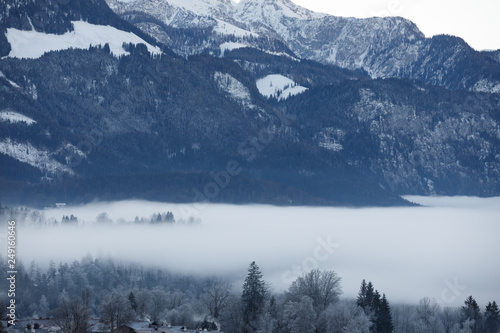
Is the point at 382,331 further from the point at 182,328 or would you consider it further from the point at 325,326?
the point at 182,328

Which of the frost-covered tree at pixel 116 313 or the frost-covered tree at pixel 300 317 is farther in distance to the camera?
the frost-covered tree at pixel 116 313

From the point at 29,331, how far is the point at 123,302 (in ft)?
72.9

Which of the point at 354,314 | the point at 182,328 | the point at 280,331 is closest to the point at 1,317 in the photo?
the point at 182,328

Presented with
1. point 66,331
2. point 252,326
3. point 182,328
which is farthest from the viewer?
point 252,326

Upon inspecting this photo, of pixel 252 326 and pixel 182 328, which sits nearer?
pixel 182 328

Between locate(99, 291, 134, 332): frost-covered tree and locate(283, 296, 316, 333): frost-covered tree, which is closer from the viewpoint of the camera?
locate(283, 296, 316, 333): frost-covered tree

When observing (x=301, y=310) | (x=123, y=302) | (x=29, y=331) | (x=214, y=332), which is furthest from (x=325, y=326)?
(x=29, y=331)

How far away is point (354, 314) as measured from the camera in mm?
198500

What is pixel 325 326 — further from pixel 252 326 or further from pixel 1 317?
pixel 1 317

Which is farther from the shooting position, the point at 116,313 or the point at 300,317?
the point at 116,313

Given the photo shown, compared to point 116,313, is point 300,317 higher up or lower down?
lower down

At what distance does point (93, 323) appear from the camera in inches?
7702

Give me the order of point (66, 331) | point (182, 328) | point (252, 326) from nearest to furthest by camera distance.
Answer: point (66, 331), point (182, 328), point (252, 326)

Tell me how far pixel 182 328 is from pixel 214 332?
17.6 feet
